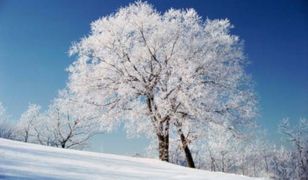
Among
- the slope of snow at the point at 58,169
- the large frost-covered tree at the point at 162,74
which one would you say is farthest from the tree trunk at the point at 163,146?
the slope of snow at the point at 58,169

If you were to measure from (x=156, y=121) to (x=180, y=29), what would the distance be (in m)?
5.57

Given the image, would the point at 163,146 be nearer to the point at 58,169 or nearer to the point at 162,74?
the point at 162,74

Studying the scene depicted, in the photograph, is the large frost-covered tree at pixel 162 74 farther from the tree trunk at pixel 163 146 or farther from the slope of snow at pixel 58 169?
the slope of snow at pixel 58 169

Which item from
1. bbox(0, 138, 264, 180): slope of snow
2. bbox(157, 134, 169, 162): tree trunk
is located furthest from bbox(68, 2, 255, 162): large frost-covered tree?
bbox(0, 138, 264, 180): slope of snow

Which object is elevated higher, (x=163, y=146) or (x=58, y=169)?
(x=163, y=146)

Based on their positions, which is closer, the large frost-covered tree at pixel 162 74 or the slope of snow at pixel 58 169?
the slope of snow at pixel 58 169

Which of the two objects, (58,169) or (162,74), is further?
(162,74)

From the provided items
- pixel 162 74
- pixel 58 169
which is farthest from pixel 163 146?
pixel 58 169

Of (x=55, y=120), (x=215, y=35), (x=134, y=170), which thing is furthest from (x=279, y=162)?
(x=134, y=170)

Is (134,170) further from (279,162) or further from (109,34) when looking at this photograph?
(279,162)

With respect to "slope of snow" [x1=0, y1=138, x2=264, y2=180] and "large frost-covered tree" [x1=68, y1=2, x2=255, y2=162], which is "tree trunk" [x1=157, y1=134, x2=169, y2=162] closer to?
"large frost-covered tree" [x1=68, y1=2, x2=255, y2=162]

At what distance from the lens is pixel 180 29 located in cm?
2308

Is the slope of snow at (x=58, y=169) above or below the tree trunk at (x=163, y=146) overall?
below

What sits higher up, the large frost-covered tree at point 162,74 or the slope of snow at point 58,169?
the large frost-covered tree at point 162,74
